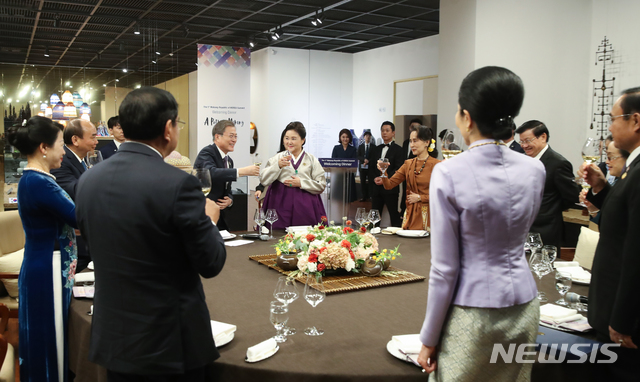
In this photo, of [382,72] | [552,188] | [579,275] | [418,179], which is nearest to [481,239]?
[579,275]

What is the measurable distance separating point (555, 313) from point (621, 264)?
0.38 meters

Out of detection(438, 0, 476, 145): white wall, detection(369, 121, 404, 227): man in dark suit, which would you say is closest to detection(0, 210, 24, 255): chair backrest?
detection(369, 121, 404, 227): man in dark suit

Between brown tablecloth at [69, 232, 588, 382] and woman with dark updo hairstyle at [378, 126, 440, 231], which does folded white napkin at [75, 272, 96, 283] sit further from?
woman with dark updo hairstyle at [378, 126, 440, 231]

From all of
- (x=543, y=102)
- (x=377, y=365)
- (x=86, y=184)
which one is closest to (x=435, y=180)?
(x=377, y=365)

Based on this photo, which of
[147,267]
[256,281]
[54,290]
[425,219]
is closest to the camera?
[147,267]

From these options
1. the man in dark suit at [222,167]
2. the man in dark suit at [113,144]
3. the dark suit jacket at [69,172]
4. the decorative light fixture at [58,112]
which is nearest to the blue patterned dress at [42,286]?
the dark suit jacket at [69,172]

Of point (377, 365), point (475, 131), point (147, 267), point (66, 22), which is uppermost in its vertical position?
point (66, 22)

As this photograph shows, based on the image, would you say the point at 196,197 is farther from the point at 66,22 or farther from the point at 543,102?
the point at 66,22

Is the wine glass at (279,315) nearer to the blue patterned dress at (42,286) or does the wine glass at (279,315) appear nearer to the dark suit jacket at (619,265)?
the dark suit jacket at (619,265)

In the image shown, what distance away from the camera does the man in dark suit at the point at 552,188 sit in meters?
3.89

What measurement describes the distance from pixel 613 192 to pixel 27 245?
255 centimetres

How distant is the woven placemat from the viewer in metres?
2.54

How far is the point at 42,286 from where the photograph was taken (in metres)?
2.48

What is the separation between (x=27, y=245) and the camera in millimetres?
2518
